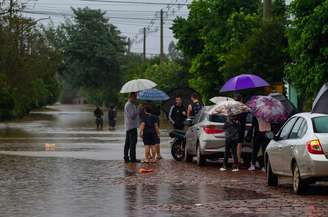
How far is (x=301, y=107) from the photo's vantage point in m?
31.1

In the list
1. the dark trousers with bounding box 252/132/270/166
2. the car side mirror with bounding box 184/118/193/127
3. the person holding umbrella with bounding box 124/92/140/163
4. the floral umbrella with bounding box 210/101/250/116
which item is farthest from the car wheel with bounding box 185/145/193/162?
the dark trousers with bounding box 252/132/270/166

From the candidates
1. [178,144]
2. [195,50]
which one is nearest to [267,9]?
[178,144]

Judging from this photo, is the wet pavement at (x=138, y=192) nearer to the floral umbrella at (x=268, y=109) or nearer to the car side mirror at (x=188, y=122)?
the car side mirror at (x=188, y=122)

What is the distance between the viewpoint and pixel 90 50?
104750 millimetres

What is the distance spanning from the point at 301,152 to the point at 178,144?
1058 cm

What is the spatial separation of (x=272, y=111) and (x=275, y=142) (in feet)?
11.6

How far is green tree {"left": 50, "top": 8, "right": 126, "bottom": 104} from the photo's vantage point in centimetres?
10400

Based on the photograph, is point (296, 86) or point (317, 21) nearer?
point (317, 21)

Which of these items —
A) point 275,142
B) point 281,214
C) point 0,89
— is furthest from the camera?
point 0,89

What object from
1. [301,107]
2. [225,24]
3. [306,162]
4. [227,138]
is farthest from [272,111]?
[225,24]

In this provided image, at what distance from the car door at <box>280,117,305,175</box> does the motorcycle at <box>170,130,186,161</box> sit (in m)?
Result: 8.70

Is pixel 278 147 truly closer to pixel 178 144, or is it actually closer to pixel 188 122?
pixel 188 122

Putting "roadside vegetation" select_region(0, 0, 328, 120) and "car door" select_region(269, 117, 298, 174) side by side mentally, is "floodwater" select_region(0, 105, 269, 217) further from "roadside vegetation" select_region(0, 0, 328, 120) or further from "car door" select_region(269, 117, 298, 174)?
"roadside vegetation" select_region(0, 0, 328, 120)

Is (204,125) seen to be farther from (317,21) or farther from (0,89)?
(0,89)
